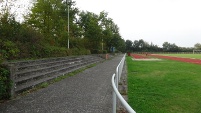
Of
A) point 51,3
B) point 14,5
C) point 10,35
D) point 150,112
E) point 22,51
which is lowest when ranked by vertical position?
point 150,112

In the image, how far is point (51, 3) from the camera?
25.3m

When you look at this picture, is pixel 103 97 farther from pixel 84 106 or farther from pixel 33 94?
pixel 33 94

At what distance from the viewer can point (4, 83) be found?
260 inches

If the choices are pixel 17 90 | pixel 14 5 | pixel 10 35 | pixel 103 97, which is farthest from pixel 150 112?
Answer: pixel 14 5

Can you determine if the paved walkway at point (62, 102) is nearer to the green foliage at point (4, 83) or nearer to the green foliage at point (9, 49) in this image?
the green foliage at point (4, 83)

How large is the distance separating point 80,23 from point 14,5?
46.8 metres

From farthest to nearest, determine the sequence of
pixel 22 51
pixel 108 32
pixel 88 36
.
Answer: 1. pixel 108 32
2. pixel 88 36
3. pixel 22 51

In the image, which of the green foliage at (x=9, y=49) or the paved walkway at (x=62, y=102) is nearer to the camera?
the paved walkway at (x=62, y=102)

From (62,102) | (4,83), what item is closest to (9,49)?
(4,83)

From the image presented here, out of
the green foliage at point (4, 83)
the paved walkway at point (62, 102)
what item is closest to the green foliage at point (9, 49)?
the paved walkway at point (62, 102)

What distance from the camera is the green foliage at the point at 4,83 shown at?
6.39 m

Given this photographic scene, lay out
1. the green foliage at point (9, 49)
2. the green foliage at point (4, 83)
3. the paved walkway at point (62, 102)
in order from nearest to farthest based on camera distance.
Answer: the paved walkway at point (62, 102) < the green foliage at point (4, 83) < the green foliage at point (9, 49)

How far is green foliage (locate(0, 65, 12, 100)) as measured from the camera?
252 inches

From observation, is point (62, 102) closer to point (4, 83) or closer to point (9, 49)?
point (4, 83)
